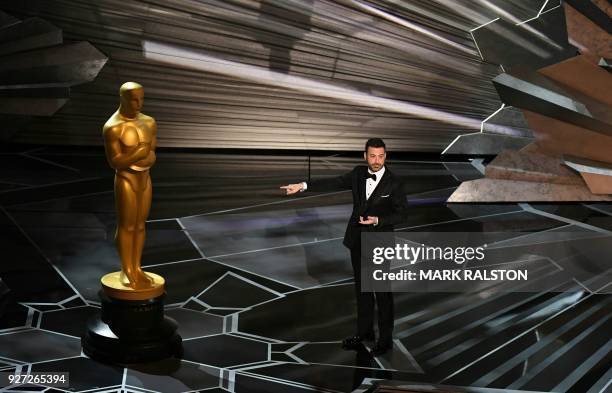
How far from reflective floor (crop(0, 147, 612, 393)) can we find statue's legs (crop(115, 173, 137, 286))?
1.25 feet

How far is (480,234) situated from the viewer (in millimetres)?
5633

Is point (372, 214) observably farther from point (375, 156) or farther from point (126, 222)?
point (126, 222)

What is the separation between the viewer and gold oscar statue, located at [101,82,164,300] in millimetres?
3219

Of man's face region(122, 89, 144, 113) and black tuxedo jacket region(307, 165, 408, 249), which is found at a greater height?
man's face region(122, 89, 144, 113)

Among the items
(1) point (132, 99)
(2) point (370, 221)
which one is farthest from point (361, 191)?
(1) point (132, 99)

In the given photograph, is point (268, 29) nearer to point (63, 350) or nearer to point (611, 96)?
point (611, 96)

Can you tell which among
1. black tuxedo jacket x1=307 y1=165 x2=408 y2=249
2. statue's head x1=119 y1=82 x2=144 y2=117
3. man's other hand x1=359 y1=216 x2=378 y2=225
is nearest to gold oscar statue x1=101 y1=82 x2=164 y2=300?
statue's head x1=119 y1=82 x2=144 y2=117

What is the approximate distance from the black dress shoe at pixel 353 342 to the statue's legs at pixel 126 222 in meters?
0.92

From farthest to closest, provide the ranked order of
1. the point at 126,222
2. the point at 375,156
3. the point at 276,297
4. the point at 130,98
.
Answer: the point at 276,297 → the point at 375,156 → the point at 126,222 → the point at 130,98

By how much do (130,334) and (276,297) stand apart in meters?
1.05

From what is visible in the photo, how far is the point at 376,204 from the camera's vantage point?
3.50 meters

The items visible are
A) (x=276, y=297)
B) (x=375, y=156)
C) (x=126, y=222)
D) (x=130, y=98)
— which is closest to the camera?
(x=130, y=98)

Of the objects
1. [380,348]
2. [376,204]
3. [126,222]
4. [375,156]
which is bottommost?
[380,348]

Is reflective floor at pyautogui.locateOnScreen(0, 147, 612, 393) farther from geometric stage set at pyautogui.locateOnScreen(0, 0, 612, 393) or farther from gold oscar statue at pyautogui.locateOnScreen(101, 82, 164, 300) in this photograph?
gold oscar statue at pyautogui.locateOnScreen(101, 82, 164, 300)
